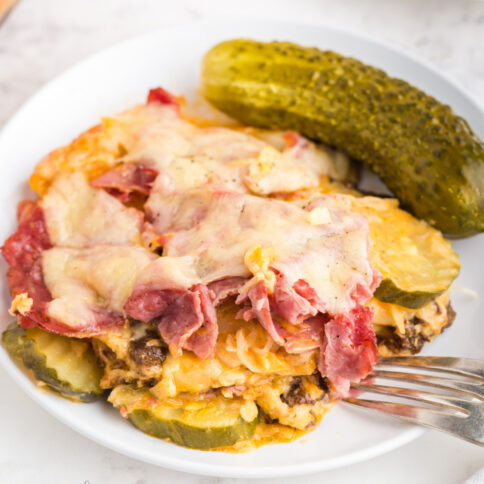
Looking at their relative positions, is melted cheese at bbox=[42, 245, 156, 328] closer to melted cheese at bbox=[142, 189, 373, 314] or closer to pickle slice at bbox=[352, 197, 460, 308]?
melted cheese at bbox=[142, 189, 373, 314]

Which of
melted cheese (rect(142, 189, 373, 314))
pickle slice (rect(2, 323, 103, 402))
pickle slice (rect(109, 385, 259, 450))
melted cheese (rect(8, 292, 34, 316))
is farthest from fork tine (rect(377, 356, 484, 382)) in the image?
melted cheese (rect(8, 292, 34, 316))

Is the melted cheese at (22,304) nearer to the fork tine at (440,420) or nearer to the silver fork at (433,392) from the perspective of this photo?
the silver fork at (433,392)

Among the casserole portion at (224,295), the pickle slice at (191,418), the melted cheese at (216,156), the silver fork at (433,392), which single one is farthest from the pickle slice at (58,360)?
the silver fork at (433,392)

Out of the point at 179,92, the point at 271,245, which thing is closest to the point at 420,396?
the point at 271,245

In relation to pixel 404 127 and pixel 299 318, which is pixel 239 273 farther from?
pixel 404 127

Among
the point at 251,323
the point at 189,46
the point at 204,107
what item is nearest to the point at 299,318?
the point at 251,323
